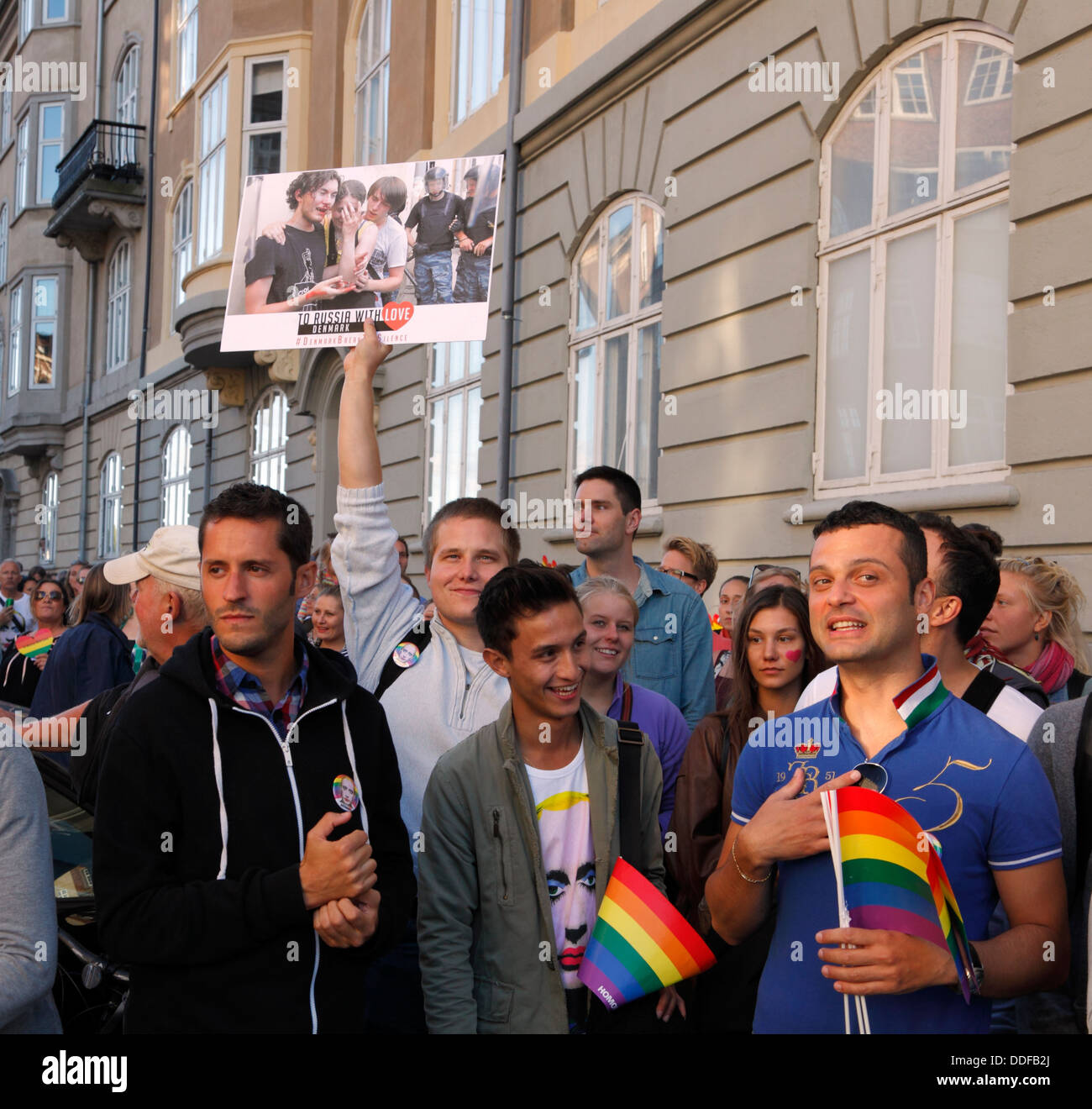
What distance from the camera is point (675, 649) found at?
5082 millimetres

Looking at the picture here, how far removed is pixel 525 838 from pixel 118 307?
1120 inches

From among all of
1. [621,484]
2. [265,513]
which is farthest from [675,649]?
[265,513]

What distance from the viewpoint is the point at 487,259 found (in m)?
3.99

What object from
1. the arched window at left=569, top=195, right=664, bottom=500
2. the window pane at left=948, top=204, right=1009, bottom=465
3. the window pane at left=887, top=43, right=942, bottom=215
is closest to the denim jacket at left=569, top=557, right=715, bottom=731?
the window pane at left=948, top=204, right=1009, bottom=465

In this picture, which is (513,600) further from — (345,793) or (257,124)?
(257,124)

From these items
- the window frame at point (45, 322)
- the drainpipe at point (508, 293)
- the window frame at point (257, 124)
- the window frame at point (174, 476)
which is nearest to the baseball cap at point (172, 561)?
the drainpipe at point (508, 293)

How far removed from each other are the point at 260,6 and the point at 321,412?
6.99 metres

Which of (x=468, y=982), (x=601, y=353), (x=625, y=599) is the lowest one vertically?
(x=468, y=982)

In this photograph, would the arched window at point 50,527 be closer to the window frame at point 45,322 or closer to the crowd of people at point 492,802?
the window frame at point 45,322

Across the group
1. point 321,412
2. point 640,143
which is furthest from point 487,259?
point 321,412

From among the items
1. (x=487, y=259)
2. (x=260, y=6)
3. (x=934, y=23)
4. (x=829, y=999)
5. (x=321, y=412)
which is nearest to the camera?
(x=829, y=999)

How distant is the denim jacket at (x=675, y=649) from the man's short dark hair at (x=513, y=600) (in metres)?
1.88

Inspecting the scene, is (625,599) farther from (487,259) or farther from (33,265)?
(33,265)

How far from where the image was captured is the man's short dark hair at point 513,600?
3131 mm
